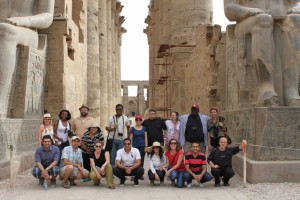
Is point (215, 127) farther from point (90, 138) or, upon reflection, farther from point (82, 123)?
point (82, 123)

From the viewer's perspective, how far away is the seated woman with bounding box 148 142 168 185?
5910 millimetres

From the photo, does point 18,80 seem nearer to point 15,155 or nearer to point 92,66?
point 15,155

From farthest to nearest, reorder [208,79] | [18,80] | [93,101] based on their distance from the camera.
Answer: [93,101]
[208,79]
[18,80]

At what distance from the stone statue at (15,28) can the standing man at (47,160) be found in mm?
1193

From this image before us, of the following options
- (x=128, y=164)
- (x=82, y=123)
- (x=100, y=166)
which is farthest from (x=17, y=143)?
(x=128, y=164)

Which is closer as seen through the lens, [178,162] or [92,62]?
[178,162]

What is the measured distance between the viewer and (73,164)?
231 inches

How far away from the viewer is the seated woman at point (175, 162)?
5805mm

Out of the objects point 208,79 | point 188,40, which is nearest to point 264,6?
point 208,79

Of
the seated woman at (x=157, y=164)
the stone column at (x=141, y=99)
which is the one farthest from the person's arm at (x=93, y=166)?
the stone column at (x=141, y=99)

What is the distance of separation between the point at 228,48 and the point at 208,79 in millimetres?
2380

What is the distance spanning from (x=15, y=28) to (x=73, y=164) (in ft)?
8.16

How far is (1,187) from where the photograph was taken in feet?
18.7

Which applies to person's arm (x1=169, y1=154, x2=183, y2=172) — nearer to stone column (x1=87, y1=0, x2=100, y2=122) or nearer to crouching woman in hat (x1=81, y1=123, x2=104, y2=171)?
crouching woman in hat (x1=81, y1=123, x2=104, y2=171)
